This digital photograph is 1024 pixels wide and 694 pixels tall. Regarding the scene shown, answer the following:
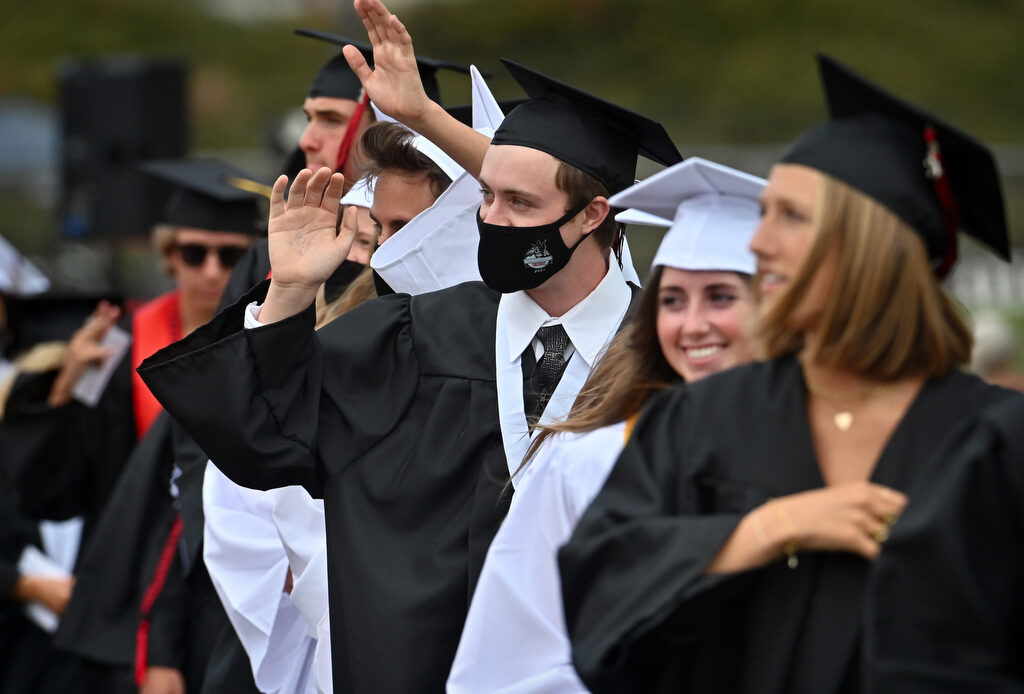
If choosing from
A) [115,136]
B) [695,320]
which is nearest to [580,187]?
[695,320]

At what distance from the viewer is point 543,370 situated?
3795mm

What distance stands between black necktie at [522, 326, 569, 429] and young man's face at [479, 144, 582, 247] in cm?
26

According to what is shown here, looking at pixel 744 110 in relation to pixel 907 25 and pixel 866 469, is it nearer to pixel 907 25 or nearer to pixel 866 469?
pixel 907 25

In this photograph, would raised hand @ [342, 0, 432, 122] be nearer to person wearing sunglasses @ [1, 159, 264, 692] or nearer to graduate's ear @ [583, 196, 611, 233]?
graduate's ear @ [583, 196, 611, 233]

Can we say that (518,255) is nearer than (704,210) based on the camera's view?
No

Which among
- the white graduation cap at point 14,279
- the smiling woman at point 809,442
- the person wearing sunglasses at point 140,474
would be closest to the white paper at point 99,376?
the person wearing sunglasses at point 140,474

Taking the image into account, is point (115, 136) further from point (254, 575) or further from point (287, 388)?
point (287, 388)

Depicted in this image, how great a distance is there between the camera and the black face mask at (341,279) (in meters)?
4.86

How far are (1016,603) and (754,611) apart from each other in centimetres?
45

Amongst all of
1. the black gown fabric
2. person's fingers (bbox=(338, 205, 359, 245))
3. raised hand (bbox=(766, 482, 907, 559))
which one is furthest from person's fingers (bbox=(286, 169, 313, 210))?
the black gown fabric

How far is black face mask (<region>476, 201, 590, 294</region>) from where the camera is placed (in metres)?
3.69

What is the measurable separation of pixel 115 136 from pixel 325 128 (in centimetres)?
573

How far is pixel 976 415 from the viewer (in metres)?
2.46

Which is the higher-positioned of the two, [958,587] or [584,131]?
[584,131]
